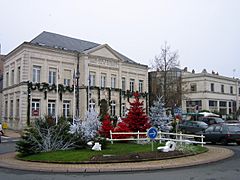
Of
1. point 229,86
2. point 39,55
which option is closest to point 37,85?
point 39,55

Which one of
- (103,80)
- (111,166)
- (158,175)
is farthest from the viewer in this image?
(103,80)

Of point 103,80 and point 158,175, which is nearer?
point 158,175

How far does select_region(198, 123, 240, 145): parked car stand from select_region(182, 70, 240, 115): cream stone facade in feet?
129

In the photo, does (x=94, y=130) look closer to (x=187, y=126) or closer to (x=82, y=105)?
(x=187, y=126)

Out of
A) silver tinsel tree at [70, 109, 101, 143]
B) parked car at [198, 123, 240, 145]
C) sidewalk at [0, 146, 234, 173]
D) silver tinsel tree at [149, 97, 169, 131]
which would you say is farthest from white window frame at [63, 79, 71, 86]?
sidewalk at [0, 146, 234, 173]

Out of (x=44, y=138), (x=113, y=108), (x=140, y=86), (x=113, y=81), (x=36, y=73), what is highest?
Result: (x=36, y=73)

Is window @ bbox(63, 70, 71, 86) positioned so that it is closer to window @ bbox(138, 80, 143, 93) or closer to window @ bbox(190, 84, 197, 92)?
window @ bbox(138, 80, 143, 93)

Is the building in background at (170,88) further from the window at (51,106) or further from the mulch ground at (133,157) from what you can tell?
the mulch ground at (133,157)

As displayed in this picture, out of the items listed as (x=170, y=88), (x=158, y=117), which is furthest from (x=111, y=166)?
(x=170, y=88)

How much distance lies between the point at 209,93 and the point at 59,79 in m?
36.7

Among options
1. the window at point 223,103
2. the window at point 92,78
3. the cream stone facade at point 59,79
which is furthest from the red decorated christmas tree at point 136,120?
the window at point 223,103

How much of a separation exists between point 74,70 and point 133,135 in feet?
80.6

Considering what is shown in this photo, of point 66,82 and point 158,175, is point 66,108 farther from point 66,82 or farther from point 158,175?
point 158,175

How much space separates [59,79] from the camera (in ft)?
135
